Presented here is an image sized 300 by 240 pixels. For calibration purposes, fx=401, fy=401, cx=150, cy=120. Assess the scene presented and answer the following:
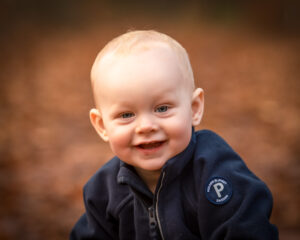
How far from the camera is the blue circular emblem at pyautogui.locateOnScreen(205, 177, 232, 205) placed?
1608 mm

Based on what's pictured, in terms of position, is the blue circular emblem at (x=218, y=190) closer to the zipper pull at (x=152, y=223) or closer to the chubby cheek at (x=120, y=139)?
the zipper pull at (x=152, y=223)

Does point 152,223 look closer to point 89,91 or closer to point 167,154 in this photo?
point 167,154

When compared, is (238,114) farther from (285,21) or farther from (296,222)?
(285,21)

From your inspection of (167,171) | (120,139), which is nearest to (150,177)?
(167,171)

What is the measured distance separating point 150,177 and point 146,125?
0.37 meters

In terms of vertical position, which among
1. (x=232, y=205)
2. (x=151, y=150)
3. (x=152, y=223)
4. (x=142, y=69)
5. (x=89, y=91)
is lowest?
(x=89, y=91)

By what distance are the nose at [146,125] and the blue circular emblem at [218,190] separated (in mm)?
331

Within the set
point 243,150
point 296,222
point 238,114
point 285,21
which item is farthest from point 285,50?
point 296,222

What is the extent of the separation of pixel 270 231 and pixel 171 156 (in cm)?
49

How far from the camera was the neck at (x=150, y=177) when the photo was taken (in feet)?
5.92

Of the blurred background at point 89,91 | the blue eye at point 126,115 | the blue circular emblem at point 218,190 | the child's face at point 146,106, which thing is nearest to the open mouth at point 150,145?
the child's face at point 146,106

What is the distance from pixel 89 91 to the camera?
291 inches

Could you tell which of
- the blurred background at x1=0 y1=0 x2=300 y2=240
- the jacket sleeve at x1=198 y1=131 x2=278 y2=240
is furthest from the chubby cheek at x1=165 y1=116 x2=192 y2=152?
the blurred background at x1=0 y1=0 x2=300 y2=240

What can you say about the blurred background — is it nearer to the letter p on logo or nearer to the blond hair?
the letter p on logo
